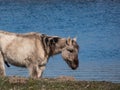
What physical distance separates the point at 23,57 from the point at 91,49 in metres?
13.5

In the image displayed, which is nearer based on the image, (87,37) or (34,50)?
(34,50)

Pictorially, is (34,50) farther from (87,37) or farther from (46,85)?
(87,37)

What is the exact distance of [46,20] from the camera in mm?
48062

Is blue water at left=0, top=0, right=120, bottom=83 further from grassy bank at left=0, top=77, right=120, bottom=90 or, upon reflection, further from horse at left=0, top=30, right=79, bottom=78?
grassy bank at left=0, top=77, right=120, bottom=90

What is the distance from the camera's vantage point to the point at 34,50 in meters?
16.2

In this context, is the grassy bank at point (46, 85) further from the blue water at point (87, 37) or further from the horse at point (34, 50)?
the blue water at point (87, 37)

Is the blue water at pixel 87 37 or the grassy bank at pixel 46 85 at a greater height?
the grassy bank at pixel 46 85

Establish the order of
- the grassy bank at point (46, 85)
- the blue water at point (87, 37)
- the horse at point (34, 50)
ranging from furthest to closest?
the blue water at point (87, 37) < the horse at point (34, 50) < the grassy bank at point (46, 85)

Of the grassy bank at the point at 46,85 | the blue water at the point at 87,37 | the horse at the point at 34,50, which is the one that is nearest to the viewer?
the grassy bank at the point at 46,85

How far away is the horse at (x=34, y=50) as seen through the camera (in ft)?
53.2

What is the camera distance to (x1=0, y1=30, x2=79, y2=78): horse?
16.2 metres

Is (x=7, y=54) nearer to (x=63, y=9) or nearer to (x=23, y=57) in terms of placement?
(x=23, y=57)

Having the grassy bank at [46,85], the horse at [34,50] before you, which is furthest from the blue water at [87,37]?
the grassy bank at [46,85]

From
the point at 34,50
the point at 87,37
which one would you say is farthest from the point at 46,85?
the point at 87,37
